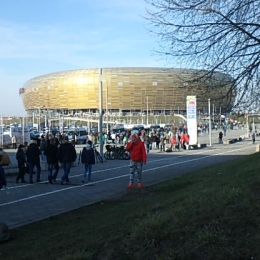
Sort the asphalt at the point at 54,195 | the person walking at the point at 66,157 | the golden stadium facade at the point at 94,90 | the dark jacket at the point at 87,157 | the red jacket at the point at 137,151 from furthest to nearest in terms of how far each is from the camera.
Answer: the golden stadium facade at the point at 94,90 < the dark jacket at the point at 87,157 < the person walking at the point at 66,157 < the red jacket at the point at 137,151 < the asphalt at the point at 54,195

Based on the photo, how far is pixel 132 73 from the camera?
13600cm

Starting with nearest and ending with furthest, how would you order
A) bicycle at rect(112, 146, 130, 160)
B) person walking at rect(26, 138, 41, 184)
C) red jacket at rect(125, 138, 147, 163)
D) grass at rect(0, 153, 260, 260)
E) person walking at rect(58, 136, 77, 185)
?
1. grass at rect(0, 153, 260, 260)
2. red jacket at rect(125, 138, 147, 163)
3. person walking at rect(58, 136, 77, 185)
4. person walking at rect(26, 138, 41, 184)
5. bicycle at rect(112, 146, 130, 160)

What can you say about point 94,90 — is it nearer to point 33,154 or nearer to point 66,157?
point 33,154

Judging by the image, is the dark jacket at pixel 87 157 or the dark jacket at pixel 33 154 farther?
the dark jacket at pixel 33 154

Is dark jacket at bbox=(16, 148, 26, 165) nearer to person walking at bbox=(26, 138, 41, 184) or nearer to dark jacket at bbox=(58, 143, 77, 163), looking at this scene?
person walking at bbox=(26, 138, 41, 184)

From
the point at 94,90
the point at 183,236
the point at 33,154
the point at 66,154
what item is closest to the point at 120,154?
the point at 33,154

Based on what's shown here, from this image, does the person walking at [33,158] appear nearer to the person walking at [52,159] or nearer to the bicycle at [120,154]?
the person walking at [52,159]

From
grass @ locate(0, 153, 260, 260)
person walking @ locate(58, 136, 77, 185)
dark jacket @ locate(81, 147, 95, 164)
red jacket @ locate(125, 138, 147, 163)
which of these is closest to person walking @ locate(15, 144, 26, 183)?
person walking @ locate(58, 136, 77, 185)

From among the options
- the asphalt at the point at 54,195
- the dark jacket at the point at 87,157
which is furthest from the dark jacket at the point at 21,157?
the dark jacket at the point at 87,157

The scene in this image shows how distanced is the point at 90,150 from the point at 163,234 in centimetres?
1276

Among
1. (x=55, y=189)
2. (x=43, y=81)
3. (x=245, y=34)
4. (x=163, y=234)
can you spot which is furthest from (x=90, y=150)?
(x=43, y=81)

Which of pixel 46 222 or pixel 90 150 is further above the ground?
pixel 90 150

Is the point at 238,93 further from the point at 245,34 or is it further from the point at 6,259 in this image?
the point at 6,259

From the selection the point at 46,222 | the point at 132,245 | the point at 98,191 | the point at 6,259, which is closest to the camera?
the point at 132,245
